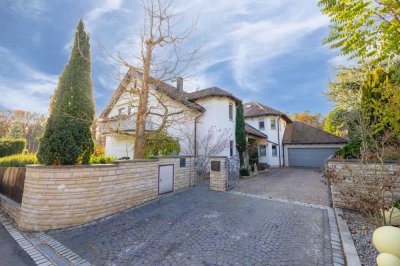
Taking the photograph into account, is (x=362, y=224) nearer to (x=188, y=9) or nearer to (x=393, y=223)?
(x=393, y=223)

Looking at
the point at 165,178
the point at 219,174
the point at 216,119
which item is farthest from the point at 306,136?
the point at 165,178

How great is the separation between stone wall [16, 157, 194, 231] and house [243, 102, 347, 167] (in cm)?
1865

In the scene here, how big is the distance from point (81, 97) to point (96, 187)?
3.28 metres

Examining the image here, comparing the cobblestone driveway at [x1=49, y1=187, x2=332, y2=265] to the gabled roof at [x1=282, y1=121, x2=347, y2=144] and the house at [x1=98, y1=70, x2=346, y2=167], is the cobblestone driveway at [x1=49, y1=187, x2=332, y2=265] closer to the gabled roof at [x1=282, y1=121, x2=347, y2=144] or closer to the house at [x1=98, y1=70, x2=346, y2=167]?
the house at [x1=98, y1=70, x2=346, y2=167]

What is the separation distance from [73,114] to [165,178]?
457cm

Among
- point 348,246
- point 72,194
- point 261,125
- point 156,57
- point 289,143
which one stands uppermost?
point 156,57

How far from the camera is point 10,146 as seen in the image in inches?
596

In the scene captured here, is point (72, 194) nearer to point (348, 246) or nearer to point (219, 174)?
point (219, 174)

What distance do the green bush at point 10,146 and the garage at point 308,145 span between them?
2731 centimetres

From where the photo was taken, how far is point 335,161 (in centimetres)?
699

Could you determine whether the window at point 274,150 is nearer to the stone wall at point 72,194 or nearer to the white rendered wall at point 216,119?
the white rendered wall at point 216,119

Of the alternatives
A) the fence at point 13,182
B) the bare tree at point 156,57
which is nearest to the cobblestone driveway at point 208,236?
the fence at point 13,182

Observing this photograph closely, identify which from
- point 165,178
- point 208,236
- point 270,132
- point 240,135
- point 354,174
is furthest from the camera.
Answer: point 270,132

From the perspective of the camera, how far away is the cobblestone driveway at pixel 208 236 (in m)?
3.80
